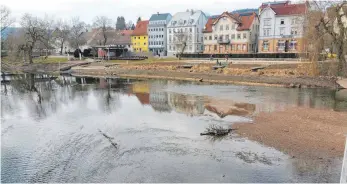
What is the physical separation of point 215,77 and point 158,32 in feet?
163

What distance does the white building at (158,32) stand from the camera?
294 ft

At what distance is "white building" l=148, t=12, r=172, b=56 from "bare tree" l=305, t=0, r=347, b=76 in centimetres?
5723

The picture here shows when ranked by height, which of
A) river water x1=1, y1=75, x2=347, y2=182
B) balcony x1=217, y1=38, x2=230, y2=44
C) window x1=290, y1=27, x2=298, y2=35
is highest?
window x1=290, y1=27, x2=298, y2=35

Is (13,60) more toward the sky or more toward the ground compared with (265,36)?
more toward the ground

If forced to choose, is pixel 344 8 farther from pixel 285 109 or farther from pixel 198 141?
pixel 198 141

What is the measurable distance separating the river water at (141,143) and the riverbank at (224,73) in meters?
5.72

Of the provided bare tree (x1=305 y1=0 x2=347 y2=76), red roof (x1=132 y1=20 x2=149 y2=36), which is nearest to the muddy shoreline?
bare tree (x1=305 y1=0 x2=347 y2=76)

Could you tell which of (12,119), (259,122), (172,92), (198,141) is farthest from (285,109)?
(12,119)

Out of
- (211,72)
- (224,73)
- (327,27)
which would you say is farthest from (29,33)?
(327,27)

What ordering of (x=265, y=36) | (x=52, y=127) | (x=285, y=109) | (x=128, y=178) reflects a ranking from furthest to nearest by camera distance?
(x=265, y=36) → (x=285, y=109) → (x=52, y=127) → (x=128, y=178)

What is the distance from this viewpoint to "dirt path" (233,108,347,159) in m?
14.9

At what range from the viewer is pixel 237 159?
1411 centimetres

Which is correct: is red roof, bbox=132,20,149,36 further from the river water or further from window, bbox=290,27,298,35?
the river water

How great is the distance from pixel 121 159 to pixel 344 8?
2994 cm
